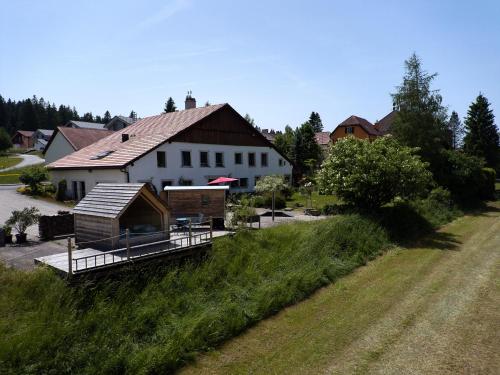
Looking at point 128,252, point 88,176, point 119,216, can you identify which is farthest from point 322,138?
point 128,252

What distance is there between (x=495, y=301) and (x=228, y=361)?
8196 mm

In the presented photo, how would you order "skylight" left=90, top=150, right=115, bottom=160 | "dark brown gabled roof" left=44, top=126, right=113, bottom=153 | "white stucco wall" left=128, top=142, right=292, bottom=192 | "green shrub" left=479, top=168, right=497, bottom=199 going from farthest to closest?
"dark brown gabled roof" left=44, top=126, right=113, bottom=153
"green shrub" left=479, top=168, right=497, bottom=199
"skylight" left=90, top=150, right=115, bottom=160
"white stucco wall" left=128, top=142, right=292, bottom=192

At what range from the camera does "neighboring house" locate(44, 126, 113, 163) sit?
135 feet

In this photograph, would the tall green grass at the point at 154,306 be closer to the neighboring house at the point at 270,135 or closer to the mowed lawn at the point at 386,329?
the mowed lawn at the point at 386,329

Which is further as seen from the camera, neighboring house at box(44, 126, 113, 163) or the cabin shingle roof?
neighboring house at box(44, 126, 113, 163)

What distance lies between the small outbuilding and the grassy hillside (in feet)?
6.30

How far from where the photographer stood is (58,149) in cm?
4316

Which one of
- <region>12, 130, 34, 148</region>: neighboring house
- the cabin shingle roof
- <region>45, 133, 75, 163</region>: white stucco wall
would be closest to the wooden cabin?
the cabin shingle roof

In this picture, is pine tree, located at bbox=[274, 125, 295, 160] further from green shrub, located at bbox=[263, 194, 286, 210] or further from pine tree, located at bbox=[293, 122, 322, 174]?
green shrub, located at bbox=[263, 194, 286, 210]

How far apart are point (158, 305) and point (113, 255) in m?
2.56

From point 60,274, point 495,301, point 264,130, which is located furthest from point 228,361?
point 264,130

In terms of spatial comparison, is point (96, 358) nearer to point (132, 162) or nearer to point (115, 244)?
point (115, 244)

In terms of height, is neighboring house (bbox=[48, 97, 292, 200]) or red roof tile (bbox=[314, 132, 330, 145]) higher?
red roof tile (bbox=[314, 132, 330, 145])

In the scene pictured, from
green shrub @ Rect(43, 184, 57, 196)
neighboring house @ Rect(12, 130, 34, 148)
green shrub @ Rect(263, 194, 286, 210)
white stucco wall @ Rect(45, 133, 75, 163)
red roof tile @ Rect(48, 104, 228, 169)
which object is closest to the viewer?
red roof tile @ Rect(48, 104, 228, 169)
